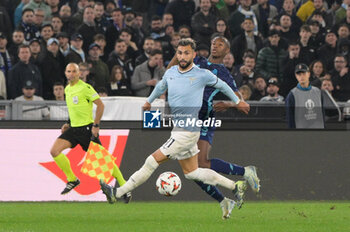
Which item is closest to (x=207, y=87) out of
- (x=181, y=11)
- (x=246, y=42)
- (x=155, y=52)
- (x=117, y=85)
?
(x=117, y=85)

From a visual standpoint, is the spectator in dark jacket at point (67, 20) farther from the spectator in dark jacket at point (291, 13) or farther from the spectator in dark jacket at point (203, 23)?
the spectator in dark jacket at point (291, 13)

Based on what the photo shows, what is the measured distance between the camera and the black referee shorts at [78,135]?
14.7 metres

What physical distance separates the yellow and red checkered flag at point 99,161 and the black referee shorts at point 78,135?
12 centimetres

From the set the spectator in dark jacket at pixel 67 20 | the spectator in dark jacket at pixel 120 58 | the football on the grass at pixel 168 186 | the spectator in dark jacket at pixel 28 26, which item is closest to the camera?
the football on the grass at pixel 168 186

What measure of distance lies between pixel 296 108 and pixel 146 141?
257 centimetres

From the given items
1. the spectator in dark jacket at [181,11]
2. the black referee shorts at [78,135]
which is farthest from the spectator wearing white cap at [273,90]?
the black referee shorts at [78,135]

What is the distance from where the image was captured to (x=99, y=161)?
14984mm

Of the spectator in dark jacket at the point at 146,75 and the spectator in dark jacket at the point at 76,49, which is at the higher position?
the spectator in dark jacket at the point at 76,49

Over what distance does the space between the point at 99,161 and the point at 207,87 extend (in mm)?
3546

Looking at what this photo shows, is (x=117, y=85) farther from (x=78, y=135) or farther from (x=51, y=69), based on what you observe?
(x=78, y=135)

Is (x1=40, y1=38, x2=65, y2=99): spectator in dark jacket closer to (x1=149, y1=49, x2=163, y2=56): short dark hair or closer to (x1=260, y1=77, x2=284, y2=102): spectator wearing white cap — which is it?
(x1=149, y1=49, x2=163, y2=56): short dark hair

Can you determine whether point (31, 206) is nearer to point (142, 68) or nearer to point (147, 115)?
point (147, 115)

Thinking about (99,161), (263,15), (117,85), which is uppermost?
(263,15)

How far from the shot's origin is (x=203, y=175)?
37.7ft
